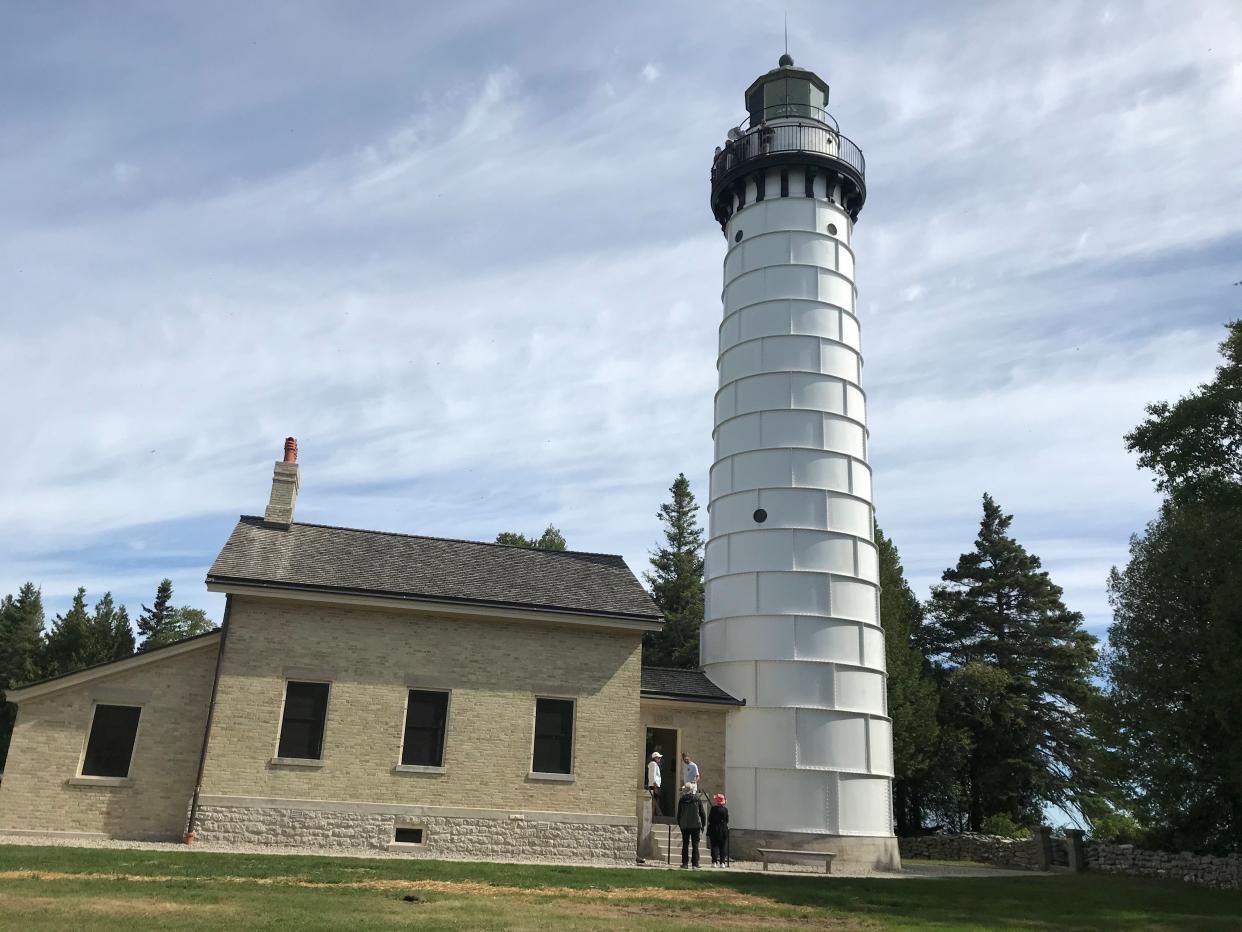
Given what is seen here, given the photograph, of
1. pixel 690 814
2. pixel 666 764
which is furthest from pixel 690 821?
pixel 666 764

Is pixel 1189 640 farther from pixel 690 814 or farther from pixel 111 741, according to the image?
pixel 111 741

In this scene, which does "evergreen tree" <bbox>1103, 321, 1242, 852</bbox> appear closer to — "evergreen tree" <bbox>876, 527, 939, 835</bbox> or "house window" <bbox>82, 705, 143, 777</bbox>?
"evergreen tree" <bbox>876, 527, 939, 835</bbox>

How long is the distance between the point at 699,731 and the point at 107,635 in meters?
33.1

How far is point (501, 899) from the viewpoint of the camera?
1127cm

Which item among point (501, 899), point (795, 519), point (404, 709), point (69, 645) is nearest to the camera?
point (501, 899)

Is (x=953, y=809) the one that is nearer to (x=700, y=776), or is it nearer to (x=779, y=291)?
(x=700, y=776)

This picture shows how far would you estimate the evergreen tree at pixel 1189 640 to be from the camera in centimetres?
1903

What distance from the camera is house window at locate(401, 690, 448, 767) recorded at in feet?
58.9

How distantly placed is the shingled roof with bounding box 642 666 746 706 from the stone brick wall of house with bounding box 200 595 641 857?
188 cm

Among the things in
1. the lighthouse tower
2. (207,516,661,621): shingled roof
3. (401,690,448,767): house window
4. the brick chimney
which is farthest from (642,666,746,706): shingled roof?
the brick chimney

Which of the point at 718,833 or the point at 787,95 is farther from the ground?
the point at 787,95

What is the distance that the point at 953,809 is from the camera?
113 feet

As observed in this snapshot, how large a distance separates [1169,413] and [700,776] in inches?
538

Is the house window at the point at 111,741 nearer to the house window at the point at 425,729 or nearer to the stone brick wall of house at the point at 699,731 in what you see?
the house window at the point at 425,729
